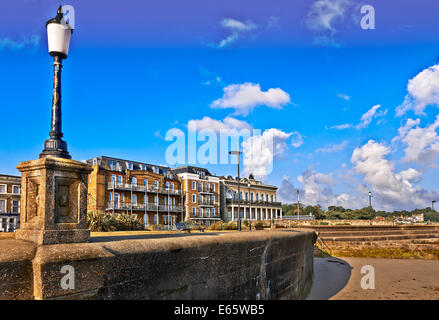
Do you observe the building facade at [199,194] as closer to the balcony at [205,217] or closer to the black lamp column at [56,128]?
the balcony at [205,217]

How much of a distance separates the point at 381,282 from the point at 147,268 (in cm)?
1632

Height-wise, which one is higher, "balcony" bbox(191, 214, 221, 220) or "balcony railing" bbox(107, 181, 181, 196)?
"balcony railing" bbox(107, 181, 181, 196)

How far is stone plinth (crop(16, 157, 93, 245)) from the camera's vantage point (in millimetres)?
4262

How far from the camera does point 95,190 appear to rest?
44375 mm

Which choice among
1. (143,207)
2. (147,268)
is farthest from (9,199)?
(147,268)

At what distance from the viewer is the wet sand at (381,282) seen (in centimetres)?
1395

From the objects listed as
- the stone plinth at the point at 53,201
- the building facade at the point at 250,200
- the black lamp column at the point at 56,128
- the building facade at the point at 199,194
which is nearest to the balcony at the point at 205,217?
the building facade at the point at 199,194

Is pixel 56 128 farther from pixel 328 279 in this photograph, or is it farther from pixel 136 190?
pixel 136 190

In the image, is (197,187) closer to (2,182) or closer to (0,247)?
(2,182)

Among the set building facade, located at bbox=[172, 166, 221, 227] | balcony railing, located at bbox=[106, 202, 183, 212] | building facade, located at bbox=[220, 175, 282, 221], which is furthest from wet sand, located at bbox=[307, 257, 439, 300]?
building facade, located at bbox=[220, 175, 282, 221]

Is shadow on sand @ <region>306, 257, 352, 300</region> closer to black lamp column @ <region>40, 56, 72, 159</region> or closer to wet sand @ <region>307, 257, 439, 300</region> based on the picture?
wet sand @ <region>307, 257, 439, 300</region>

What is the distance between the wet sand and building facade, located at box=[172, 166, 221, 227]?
116 feet
